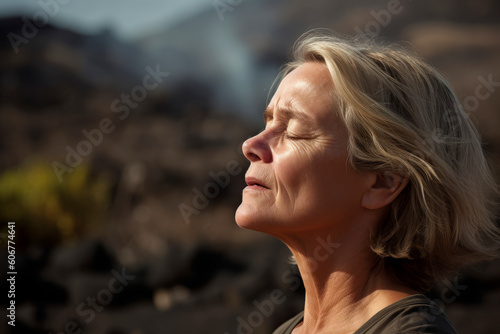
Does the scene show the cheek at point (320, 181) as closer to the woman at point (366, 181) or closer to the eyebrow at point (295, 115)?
the woman at point (366, 181)

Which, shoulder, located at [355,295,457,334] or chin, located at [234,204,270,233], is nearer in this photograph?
shoulder, located at [355,295,457,334]

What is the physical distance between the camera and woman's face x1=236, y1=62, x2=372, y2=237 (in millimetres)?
1662

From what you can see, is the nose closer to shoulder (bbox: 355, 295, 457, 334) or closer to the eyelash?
the eyelash

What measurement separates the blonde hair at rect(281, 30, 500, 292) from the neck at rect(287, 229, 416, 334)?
0.07 meters

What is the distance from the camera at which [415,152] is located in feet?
5.29

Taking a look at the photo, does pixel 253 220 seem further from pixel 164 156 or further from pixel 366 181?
pixel 164 156

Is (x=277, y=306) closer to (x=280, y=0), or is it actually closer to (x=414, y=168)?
(x=414, y=168)

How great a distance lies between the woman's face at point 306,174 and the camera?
166 centimetres

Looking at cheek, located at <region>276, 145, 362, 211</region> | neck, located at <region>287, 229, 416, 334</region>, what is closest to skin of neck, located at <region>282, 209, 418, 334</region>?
neck, located at <region>287, 229, 416, 334</region>

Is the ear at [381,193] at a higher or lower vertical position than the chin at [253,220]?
lower

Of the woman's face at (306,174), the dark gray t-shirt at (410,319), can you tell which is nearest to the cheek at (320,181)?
the woman's face at (306,174)

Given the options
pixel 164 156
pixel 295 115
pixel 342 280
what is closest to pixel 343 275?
pixel 342 280

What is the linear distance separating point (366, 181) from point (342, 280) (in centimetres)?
32

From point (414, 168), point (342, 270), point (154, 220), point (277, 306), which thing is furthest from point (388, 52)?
point (154, 220)
